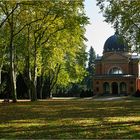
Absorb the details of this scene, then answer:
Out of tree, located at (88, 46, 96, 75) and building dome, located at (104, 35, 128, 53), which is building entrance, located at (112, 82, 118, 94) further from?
tree, located at (88, 46, 96, 75)

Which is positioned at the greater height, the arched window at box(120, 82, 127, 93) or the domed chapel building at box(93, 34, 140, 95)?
the domed chapel building at box(93, 34, 140, 95)

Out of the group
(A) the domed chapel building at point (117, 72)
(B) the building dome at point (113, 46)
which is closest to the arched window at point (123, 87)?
(A) the domed chapel building at point (117, 72)

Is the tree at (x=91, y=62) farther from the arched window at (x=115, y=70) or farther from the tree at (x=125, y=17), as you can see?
the tree at (x=125, y=17)

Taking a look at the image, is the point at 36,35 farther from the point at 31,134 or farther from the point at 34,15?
the point at 31,134

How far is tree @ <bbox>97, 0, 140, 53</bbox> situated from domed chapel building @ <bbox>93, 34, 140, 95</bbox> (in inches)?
1760

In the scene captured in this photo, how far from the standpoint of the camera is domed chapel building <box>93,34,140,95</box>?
82.3 m

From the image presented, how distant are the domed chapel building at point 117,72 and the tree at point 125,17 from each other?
44712mm

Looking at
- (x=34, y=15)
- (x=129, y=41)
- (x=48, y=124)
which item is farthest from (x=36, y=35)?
(x=48, y=124)

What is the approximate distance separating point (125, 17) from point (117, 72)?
5207cm

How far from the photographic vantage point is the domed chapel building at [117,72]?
8231 cm

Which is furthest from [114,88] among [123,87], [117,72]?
[117,72]

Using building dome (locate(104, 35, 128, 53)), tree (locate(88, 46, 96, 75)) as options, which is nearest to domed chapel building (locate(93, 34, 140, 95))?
building dome (locate(104, 35, 128, 53))

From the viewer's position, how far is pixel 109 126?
16.1 metres

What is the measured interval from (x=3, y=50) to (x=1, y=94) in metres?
25.8
